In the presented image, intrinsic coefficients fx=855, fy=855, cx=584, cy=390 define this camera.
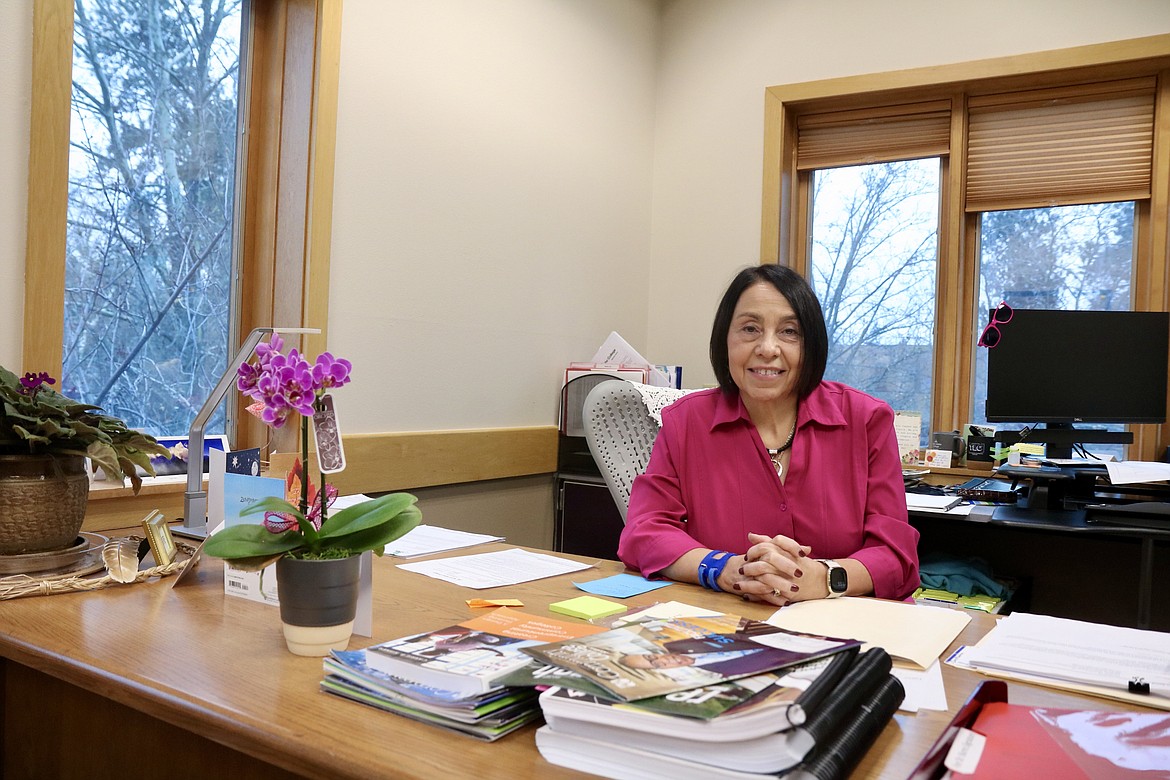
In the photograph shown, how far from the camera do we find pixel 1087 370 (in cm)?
291

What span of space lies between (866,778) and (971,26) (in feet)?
11.2

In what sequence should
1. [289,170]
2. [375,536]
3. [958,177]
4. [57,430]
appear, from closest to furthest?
1. [375,536]
2. [57,430]
3. [289,170]
4. [958,177]

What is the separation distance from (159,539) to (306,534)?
0.62 m

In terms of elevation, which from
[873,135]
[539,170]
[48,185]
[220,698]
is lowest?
[220,698]

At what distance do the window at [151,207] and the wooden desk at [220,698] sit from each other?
0.89m

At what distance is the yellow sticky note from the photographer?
4.11ft

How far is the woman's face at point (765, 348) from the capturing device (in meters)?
1.84

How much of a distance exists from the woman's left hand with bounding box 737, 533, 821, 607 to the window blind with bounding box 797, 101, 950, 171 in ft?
8.92

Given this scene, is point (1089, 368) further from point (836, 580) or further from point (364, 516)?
point (364, 516)

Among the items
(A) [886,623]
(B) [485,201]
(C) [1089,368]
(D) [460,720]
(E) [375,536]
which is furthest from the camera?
(B) [485,201]

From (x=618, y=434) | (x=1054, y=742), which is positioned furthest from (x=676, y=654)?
(x=618, y=434)

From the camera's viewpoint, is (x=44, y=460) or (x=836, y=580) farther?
(x=836, y=580)

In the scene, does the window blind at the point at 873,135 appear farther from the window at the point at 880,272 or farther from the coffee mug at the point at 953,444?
the coffee mug at the point at 953,444

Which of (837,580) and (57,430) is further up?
(57,430)
